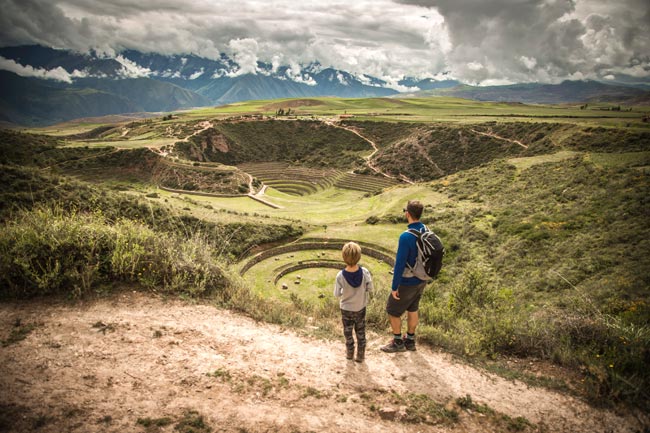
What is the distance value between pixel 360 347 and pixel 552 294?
40.0 ft

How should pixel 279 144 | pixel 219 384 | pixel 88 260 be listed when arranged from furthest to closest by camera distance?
pixel 279 144
pixel 88 260
pixel 219 384

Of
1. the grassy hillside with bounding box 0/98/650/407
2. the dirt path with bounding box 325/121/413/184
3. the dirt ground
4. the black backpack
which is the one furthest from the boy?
the dirt path with bounding box 325/121/413/184

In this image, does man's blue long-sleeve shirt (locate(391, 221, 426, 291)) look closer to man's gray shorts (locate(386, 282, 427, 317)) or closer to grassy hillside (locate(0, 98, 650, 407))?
man's gray shorts (locate(386, 282, 427, 317))

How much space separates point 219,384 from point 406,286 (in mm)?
3578

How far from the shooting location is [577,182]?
27.3 meters

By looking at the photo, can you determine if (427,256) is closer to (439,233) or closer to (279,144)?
(439,233)

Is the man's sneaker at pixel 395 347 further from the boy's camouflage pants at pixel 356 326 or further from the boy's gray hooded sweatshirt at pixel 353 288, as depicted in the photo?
the boy's gray hooded sweatshirt at pixel 353 288

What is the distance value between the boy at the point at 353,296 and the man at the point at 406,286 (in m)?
0.61

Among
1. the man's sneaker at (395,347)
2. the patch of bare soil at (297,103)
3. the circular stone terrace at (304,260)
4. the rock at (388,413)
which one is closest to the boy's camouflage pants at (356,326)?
the man's sneaker at (395,347)

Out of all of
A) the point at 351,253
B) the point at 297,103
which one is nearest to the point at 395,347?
the point at 351,253

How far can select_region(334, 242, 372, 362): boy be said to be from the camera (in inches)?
228

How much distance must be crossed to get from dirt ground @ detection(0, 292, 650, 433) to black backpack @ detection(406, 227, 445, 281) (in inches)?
65.0

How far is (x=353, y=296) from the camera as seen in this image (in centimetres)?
586

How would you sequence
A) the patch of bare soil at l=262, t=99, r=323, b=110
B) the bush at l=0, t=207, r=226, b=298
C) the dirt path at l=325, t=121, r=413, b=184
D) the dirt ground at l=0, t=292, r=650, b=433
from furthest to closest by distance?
1. the patch of bare soil at l=262, t=99, r=323, b=110
2. the dirt path at l=325, t=121, r=413, b=184
3. the bush at l=0, t=207, r=226, b=298
4. the dirt ground at l=0, t=292, r=650, b=433
